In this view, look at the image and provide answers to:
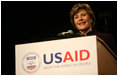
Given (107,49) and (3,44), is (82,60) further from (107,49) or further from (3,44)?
(3,44)

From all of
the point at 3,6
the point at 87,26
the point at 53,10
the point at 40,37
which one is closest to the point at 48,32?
the point at 40,37

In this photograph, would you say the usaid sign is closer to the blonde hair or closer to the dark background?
the dark background

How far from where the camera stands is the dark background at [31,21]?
316 centimetres

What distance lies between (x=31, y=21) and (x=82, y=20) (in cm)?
86

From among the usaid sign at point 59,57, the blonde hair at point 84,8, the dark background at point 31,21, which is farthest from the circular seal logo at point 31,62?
the blonde hair at point 84,8

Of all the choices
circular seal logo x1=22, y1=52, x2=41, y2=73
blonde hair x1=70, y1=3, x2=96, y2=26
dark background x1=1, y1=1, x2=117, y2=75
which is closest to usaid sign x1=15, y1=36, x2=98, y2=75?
circular seal logo x1=22, y1=52, x2=41, y2=73

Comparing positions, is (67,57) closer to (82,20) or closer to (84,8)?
(82,20)

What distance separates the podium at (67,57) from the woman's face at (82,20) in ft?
0.78

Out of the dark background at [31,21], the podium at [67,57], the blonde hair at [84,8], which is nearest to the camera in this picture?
the podium at [67,57]

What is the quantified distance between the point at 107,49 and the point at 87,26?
17.5 inches

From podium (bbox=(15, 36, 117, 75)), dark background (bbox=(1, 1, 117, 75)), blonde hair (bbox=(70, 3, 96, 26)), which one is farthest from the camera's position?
dark background (bbox=(1, 1, 117, 75))

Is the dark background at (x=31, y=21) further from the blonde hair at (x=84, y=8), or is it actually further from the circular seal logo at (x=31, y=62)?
the circular seal logo at (x=31, y=62)

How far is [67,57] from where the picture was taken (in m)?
2.89

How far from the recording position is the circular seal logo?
3.07m
